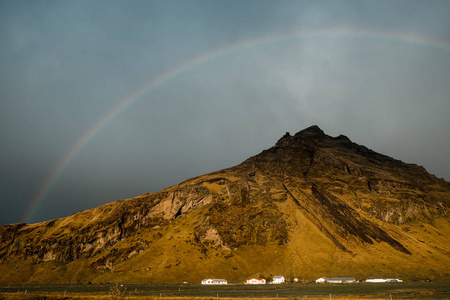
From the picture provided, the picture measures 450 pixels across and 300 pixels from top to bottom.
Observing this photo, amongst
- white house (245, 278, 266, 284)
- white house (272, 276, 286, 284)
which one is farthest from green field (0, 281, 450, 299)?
white house (272, 276, 286, 284)

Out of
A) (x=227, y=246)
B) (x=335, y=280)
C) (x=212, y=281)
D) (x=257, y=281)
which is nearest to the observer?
(x=335, y=280)

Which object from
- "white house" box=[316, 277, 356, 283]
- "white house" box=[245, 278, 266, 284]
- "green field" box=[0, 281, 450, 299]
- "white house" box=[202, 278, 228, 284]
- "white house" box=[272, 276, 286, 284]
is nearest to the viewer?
"green field" box=[0, 281, 450, 299]

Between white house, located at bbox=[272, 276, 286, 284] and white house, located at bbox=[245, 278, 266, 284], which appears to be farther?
white house, located at bbox=[272, 276, 286, 284]

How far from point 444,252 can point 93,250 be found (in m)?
186

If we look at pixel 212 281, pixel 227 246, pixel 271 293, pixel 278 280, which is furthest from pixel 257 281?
pixel 271 293

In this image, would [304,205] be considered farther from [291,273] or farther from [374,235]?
[291,273]

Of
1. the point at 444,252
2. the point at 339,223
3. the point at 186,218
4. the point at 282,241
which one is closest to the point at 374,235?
the point at 339,223

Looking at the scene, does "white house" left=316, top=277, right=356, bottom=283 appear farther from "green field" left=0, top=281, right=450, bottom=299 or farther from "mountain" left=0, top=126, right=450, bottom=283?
"green field" left=0, top=281, right=450, bottom=299

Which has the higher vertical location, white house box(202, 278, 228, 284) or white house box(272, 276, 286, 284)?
white house box(202, 278, 228, 284)

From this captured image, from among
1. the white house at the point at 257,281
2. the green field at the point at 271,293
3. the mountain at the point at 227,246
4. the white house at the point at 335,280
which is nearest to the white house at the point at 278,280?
the white house at the point at 257,281

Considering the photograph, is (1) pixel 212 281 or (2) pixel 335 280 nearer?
(2) pixel 335 280

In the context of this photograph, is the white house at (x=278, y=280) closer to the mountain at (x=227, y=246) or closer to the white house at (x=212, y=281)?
the mountain at (x=227, y=246)

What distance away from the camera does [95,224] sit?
194125 millimetres

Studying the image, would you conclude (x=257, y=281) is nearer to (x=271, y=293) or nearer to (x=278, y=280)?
(x=278, y=280)
